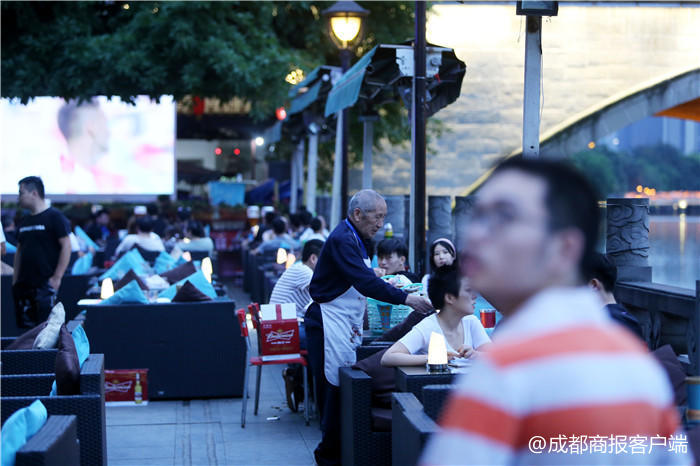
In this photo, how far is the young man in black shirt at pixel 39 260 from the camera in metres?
9.79

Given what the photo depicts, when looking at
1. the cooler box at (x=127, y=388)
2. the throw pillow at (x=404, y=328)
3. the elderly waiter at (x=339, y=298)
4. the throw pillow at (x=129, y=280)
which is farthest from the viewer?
the throw pillow at (x=129, y=280)

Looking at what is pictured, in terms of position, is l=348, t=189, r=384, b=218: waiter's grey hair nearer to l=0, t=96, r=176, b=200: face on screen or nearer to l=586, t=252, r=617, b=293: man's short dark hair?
l=586, t=252, r=617, b=293: man's short dark hair

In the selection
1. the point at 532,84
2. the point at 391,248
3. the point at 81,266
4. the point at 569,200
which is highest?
the point at 532,84

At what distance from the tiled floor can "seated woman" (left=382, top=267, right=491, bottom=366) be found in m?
1.70

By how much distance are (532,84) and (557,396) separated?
6465 mm

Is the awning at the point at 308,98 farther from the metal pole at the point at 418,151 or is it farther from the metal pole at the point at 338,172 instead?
the metal pole at the point at 418,151

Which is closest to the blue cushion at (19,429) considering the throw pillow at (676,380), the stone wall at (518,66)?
the throw pillow at (676,380)

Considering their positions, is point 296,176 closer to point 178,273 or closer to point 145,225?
point 145,225

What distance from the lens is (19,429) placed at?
12.5ft

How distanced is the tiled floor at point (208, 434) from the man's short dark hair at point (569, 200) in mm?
5730

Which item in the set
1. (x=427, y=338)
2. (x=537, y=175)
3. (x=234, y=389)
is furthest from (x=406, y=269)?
(x=537, y=175)

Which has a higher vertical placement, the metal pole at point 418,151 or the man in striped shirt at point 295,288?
the metal pole at point 418,151

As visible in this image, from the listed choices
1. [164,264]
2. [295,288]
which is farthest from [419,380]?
[164,264]

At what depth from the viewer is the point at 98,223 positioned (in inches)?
864
